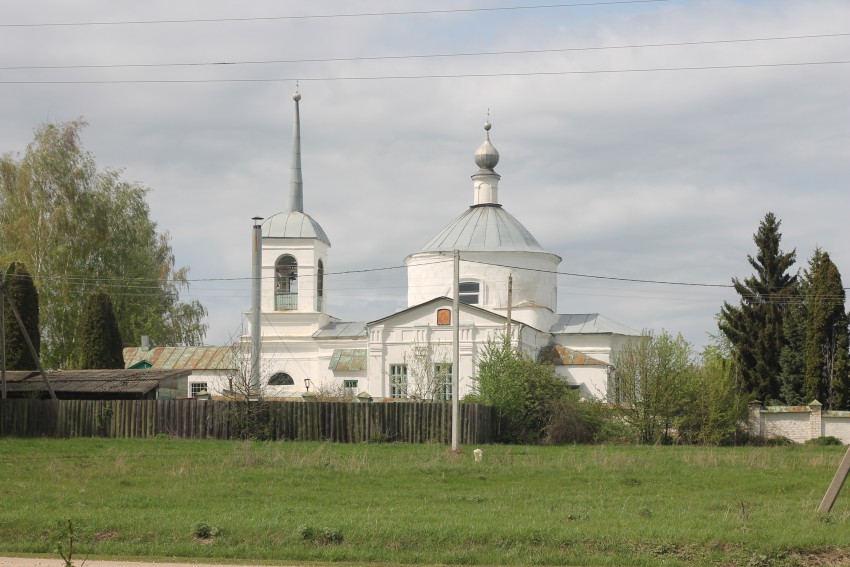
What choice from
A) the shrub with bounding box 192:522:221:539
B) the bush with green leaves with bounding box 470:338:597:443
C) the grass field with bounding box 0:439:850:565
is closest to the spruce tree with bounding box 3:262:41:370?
the grass field with bounding box 0:439:850:565

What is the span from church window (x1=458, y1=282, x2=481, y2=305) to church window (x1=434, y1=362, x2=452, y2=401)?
5559 mm

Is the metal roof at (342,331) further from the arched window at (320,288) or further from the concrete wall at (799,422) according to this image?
the concrete wall at (799,422)

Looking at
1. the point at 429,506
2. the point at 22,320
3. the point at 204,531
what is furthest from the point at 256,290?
→ the point at 204,531

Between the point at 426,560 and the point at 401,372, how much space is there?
3463 cm

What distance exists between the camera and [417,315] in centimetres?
4950

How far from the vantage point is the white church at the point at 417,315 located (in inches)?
1937

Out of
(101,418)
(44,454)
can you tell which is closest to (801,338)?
(101,418)

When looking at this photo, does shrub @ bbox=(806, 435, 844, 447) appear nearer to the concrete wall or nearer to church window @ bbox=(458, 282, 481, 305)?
the concrete wall

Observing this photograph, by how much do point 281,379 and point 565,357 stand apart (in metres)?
13.7

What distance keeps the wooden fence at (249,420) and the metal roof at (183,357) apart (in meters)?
16.6

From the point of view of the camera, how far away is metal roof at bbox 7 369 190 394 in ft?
124

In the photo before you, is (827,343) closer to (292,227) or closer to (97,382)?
(292,227)

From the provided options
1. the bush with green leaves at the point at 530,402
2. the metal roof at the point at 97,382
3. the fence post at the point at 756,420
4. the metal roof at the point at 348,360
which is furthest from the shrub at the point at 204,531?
the metal roof at the point at 348,360

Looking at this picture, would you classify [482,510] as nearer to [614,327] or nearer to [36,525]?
[36,525]
